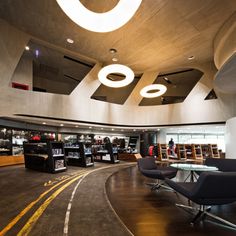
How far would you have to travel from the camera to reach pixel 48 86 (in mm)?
14000

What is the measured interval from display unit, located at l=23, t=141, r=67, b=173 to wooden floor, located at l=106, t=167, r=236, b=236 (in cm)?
370

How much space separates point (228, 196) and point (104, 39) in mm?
8194

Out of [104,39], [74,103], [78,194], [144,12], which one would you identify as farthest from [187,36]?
[78,194]

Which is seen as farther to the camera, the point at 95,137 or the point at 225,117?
the point at 95,137

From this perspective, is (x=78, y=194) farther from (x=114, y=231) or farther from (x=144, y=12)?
(x=144, y=12)

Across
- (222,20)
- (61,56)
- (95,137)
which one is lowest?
(95,137)

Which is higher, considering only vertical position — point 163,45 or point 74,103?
point 163,45

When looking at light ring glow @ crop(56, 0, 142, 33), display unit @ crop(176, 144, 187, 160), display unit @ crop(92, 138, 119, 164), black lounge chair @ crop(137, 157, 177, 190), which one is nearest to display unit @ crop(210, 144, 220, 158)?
display unit @ crop(176, 144, 187, 160)

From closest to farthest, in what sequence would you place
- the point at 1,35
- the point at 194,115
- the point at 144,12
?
the point at 144,12 < the point at 1,35 < the point at 194,115

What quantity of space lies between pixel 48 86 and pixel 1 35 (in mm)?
6483

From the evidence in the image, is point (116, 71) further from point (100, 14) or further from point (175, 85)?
point (175, 85)

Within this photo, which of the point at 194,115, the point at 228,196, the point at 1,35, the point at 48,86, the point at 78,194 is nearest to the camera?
the point at 228,196

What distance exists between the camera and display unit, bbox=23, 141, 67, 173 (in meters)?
7.22

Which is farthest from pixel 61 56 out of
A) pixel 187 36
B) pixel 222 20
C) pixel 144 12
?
pixel 222 20
